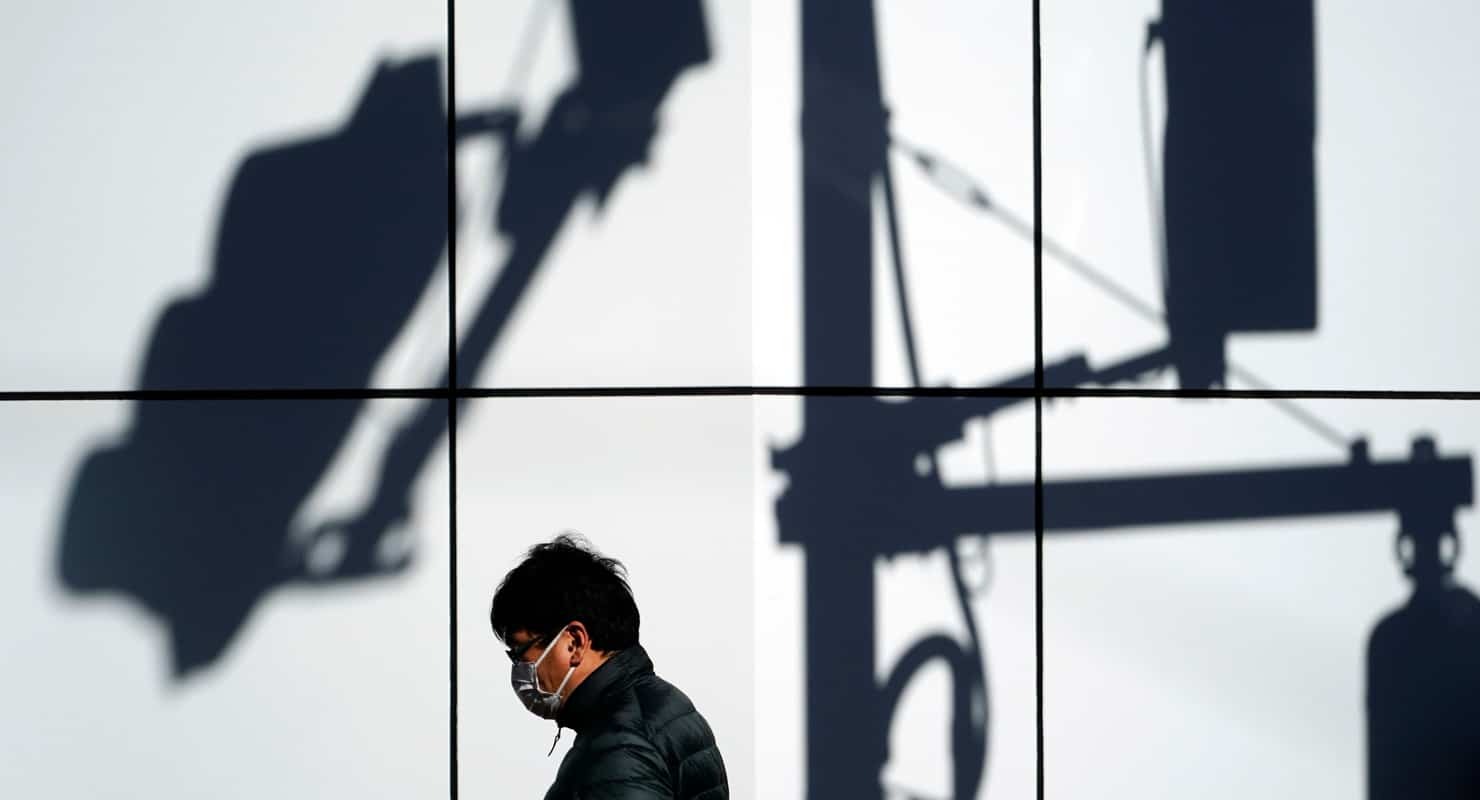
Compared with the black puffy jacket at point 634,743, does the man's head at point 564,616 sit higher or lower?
higher

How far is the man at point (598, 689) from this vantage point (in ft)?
9.89

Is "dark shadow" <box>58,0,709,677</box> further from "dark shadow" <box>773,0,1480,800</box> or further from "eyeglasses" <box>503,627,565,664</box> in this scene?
"eyeglasses" <box>503,627,565,664</box>

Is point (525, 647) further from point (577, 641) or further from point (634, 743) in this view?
point (634, 743)

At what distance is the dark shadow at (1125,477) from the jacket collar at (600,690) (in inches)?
48.0

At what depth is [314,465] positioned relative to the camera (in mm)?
4262

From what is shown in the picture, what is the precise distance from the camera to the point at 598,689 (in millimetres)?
3209

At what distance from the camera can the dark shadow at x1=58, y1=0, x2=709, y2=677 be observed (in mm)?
4223

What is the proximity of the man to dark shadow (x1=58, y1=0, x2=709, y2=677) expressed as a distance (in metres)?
0.97

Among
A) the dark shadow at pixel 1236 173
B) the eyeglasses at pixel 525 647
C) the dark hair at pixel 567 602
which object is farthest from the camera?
the dark shadow at pixel 1236 173

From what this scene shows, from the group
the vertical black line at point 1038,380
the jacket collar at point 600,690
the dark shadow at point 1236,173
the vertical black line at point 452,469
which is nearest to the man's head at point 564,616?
the jacket collar at point 600,690

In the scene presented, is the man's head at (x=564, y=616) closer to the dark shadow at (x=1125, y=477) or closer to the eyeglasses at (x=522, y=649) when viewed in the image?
the eyeglasses at (x=522, y=649)

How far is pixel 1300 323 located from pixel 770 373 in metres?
2.26

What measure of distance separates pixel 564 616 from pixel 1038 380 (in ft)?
6.97

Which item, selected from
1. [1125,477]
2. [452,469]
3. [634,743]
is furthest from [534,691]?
[1125,477]
